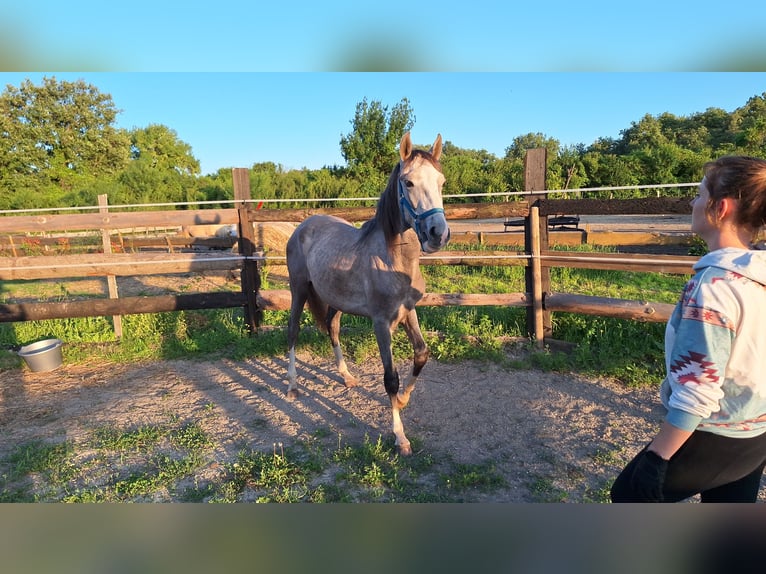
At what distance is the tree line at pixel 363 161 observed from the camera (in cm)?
157

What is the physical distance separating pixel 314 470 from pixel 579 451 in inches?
75.9

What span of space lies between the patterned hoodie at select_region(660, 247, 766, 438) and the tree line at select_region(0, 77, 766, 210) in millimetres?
1582

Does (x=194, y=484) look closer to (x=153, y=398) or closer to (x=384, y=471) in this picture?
(x=384, y=471)

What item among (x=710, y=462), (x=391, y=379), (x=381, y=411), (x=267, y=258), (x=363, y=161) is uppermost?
(x=363, y=161)

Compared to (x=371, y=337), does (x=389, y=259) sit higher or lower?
higher

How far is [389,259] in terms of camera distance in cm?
349

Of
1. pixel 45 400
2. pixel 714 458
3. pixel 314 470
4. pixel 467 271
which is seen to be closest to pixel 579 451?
pixel 314 470

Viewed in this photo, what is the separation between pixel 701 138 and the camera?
2081 cm

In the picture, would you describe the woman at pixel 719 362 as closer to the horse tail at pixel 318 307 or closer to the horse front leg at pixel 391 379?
the horse front leg at pixel 391 379

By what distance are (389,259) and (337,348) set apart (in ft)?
5.41

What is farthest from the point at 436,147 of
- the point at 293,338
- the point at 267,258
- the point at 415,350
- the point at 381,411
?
the point at 267,258

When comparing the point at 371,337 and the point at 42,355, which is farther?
the point at 371,337

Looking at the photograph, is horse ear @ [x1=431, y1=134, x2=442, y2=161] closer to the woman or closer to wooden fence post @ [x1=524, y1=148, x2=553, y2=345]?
the woman

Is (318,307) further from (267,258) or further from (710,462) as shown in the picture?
(710,462)
